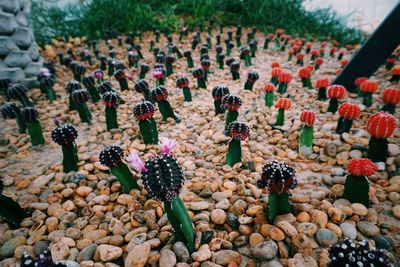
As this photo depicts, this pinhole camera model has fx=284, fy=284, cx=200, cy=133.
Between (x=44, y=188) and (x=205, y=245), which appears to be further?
(x=44, y=188)

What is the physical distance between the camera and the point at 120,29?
7.23m

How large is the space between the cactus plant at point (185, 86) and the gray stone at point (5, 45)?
8.40 ft

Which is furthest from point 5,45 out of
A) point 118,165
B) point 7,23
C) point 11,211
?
point 118,165

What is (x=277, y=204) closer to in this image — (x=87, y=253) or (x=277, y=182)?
(x=277, y=182)

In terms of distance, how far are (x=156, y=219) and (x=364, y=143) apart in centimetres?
202

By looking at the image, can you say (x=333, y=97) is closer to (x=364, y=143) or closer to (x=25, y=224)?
(x=364, y=143)

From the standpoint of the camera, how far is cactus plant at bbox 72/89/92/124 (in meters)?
3.29

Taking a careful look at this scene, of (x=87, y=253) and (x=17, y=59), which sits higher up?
(x=17, y=59)

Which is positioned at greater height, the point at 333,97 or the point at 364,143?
the point at 333,97

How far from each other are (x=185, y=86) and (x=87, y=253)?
2.52m

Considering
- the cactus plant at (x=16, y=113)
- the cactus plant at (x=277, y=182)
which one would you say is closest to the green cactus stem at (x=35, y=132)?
the cactus plant at (x=16, y=113)

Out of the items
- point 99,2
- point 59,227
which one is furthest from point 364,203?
point 99,2

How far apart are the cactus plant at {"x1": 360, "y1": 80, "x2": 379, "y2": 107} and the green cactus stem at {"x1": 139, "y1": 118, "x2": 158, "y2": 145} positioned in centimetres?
246

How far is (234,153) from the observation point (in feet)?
8.11
